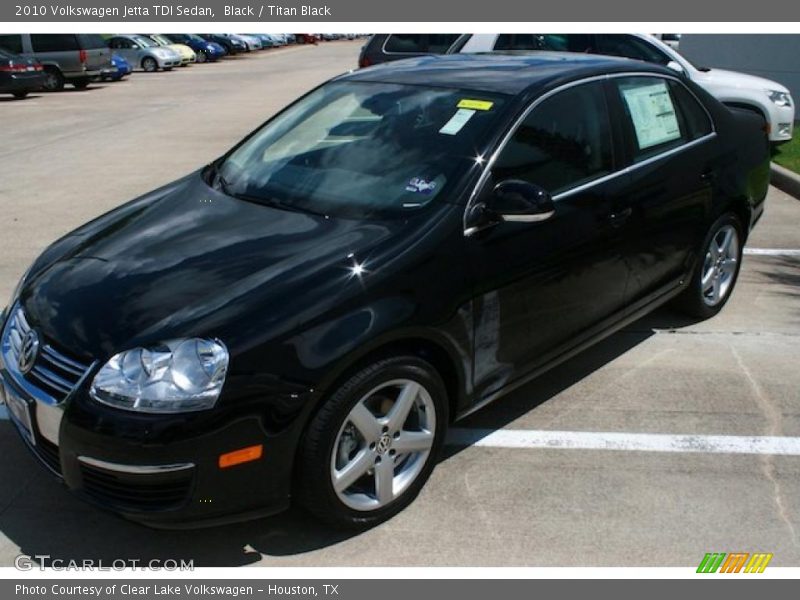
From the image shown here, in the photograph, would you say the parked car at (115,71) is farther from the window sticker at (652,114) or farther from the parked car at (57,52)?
the window sticker at (652,114)

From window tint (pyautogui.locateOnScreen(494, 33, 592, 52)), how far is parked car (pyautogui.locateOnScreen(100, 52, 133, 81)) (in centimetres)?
1769

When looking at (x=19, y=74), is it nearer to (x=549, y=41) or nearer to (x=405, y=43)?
(x=405, y=43)

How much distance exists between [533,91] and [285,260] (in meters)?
1.54

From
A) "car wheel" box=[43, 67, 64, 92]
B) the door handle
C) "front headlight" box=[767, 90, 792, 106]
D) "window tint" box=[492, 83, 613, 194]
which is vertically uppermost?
"window tint" box=[492, 83, 613, 194]

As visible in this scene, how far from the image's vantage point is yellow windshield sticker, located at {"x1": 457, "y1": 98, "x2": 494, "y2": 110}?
3.89 m

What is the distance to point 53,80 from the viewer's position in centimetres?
2342

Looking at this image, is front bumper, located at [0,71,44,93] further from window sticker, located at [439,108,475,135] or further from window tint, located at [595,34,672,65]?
window sticker, located at [439,108,475,135]

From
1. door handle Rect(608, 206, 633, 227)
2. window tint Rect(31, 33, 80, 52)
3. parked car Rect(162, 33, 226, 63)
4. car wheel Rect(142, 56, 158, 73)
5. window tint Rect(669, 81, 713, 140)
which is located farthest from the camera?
parked car Rect(162, 33, 226, 63)

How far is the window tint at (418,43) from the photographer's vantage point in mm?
12883

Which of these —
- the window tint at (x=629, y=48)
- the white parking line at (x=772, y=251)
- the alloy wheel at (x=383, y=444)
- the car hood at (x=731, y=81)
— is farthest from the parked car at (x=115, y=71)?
the alloy wheel at (x=383, y=444)

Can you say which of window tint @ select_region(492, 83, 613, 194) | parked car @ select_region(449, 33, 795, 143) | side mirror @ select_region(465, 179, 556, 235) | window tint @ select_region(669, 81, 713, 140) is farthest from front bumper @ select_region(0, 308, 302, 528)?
parked car @ select_region(449, 33, 795, 143)

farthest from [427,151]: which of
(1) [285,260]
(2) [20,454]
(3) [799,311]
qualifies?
(3) [799,311]

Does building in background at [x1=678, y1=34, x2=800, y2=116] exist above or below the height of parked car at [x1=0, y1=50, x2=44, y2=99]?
above

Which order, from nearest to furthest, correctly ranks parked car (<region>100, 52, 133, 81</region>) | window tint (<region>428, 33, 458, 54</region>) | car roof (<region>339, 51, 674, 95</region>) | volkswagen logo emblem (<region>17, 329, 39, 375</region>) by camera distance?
1. volkswagen logo emblem (<region>17, 329, 39, 375</region>)
2. car roof (<region>339, 51, 674, 95</region>)
3. window tint (<region>428, 33, 458, 54</region>)
4. parked car (<region>100, 52, 133, 81</region>)
